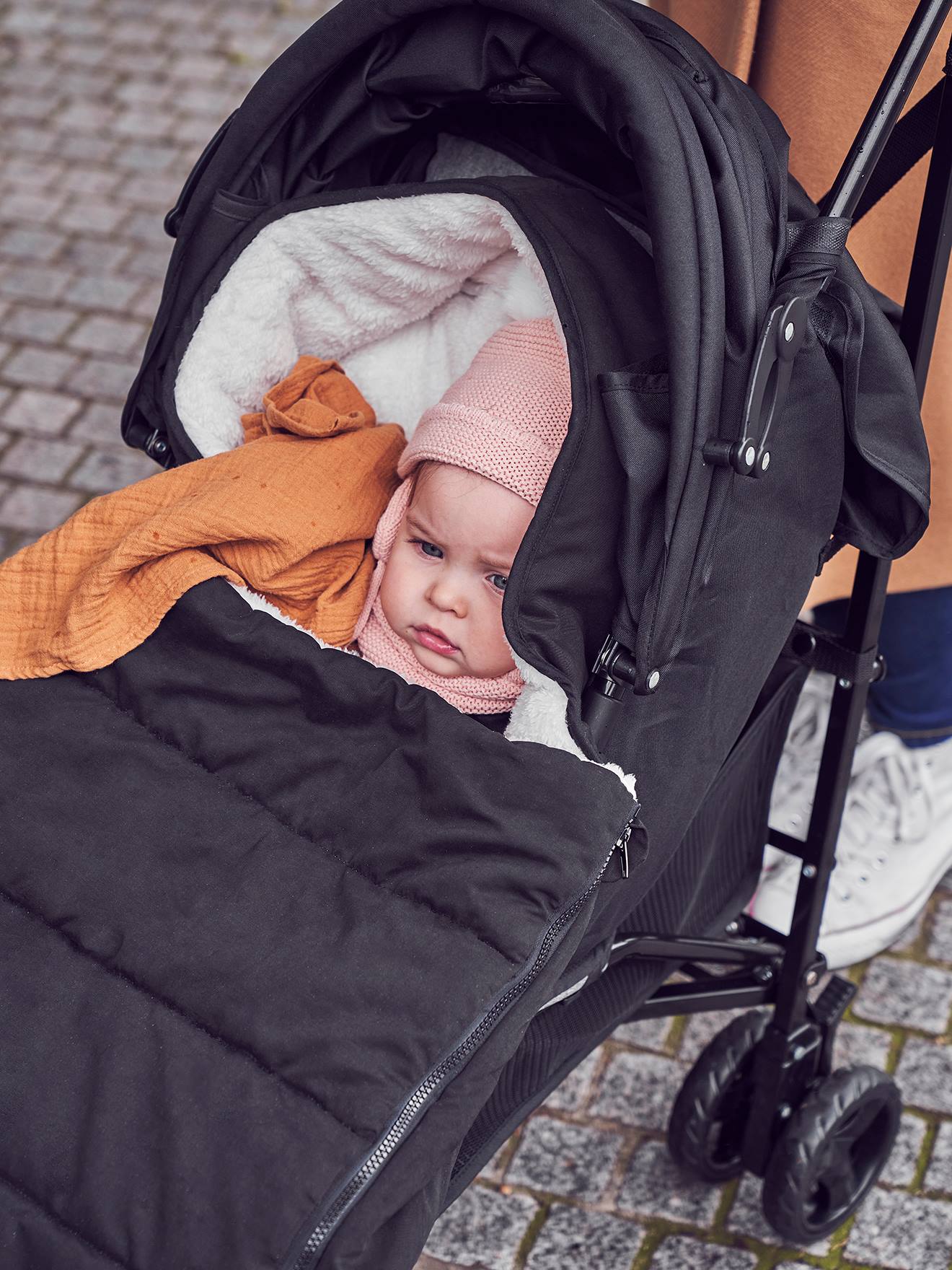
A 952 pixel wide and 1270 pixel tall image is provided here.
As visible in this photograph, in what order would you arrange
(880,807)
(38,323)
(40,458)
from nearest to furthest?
(880,807), (40,458), (38,323)

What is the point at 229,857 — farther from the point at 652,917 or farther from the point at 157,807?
the point at 652,917

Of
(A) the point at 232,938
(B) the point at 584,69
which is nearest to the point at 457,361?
(B) the point at 584,69

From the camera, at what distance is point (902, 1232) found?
2.26 meters

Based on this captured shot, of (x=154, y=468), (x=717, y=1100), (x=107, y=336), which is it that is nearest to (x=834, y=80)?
(x=717, y=1100)

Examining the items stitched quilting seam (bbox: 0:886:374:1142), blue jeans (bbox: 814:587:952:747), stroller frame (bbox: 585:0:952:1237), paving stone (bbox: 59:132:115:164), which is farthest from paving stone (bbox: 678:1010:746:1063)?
paving stone (bbox: 59:132:115:164)

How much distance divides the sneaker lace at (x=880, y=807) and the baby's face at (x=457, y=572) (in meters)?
1.15

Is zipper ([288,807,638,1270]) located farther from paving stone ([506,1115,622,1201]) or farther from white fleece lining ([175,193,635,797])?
paving stone ([506,1115,622,1201])

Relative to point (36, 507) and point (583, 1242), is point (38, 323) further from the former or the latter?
point (583, 1242)

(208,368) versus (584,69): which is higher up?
(584,69)

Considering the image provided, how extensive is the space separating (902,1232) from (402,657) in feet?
4.09

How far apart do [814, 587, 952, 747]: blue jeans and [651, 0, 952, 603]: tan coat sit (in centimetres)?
41

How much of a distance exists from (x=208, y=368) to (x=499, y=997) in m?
1.00

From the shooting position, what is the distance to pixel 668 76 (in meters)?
1.46

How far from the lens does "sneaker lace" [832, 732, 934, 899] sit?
2686 mm
